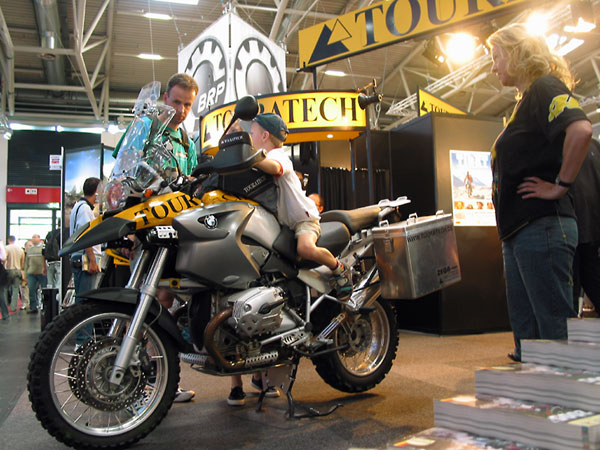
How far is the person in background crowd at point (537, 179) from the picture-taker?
1896mm

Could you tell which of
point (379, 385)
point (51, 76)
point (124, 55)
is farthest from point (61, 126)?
point (379, 385)

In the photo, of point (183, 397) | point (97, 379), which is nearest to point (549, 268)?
point (97, 379)

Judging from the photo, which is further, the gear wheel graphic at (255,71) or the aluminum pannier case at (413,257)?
the gear wheel graphic at (255,71)

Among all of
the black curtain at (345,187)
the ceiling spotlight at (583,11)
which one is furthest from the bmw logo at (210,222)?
the ceiling spotlight at (583,11)

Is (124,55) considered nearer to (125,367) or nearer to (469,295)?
(469,295)

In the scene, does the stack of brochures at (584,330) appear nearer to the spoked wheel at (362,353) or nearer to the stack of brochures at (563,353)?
the stack of brochures at (563,353)

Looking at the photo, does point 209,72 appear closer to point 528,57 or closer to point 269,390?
point 269,390

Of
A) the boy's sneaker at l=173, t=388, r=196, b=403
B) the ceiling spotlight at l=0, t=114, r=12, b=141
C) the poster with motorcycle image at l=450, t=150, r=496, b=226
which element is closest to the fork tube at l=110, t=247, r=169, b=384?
the boy's sneaker at l=173, t=388, r=196, b=403

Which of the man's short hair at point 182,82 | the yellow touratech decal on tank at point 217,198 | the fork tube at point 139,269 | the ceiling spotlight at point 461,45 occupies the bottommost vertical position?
the fork tube at point 139,269

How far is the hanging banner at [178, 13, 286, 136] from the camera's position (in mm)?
6836

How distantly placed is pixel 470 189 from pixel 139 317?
4637mm

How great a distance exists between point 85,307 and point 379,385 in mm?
1873

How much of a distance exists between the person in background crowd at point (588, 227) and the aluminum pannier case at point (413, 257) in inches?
31.2

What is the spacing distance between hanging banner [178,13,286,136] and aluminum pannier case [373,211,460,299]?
4.40 metres
